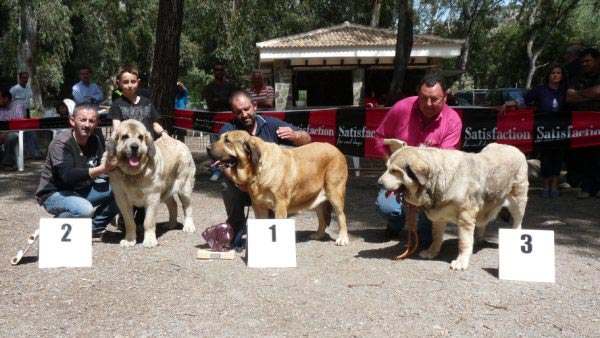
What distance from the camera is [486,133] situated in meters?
9.39

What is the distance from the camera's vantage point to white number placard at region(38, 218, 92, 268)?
5074 mm

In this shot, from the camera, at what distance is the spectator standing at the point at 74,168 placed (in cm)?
558

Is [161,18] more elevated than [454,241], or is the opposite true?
[161,18]

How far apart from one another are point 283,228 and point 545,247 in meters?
2.35

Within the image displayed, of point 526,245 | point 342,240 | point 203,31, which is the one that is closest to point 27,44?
point 203,31

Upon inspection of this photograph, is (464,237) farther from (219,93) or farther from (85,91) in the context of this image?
(85,91)

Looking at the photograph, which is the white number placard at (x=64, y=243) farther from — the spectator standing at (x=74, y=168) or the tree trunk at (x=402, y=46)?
the tree trunk at (x=402, y=46)

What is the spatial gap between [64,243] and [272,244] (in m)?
1.99

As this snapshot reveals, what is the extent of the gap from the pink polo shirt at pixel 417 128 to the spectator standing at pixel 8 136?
10411 mm

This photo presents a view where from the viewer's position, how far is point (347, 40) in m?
22.7

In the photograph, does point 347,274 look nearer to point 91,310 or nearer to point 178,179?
point 91,310

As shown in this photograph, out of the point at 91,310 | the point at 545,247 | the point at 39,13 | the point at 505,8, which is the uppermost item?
the point at 505,8

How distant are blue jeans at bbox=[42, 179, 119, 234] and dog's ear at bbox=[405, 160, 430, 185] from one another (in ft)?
11.2

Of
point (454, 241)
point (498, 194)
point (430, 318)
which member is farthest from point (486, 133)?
point (430, 318)
